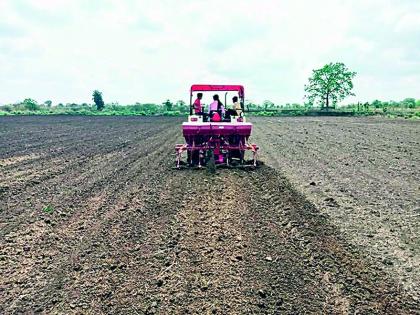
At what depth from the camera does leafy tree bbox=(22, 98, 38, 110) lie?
8681 centimetres

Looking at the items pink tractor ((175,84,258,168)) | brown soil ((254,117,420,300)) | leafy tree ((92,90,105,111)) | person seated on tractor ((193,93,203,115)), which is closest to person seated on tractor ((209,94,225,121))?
pink tractor ((175,84,258,168))

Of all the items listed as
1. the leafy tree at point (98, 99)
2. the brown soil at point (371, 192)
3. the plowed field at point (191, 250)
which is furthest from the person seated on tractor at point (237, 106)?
the leafy tree at point (98, 99)

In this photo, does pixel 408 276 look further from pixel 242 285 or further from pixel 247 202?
pixel 247 202

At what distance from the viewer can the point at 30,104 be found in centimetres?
8694

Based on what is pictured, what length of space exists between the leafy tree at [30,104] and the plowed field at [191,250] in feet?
273

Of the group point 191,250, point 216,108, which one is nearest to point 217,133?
point 216,108

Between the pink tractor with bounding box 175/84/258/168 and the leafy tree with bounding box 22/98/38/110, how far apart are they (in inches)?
3212

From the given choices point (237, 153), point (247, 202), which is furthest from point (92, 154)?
point (247, 202)

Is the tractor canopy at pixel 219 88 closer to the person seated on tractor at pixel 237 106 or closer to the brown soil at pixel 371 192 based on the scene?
the person seated on tractor at pixel 237 106

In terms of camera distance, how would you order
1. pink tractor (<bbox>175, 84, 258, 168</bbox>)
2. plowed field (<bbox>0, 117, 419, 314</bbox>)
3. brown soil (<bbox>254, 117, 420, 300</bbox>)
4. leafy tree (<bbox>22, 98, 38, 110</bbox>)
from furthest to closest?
leafy tree (<bbox>22, 98, 38, 110</bbox>) → pink tractor (<bbox>175, 84, 258, 168</bbox>) → brown soil (<bbox>254, 117, 420, 300</bbox>) → plowed field (<bbox>0, 117, 419, 314</bbox>)

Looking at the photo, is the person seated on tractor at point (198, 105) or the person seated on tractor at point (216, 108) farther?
the person seated on tractor at point (198, 105)

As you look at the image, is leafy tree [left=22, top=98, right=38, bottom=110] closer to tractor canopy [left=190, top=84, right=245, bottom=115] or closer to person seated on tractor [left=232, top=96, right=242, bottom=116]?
tractor canopy [left=190, top=84, right=245, bottom=115]

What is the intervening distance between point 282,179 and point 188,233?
190 inches

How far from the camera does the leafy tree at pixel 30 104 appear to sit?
86.8 meters
